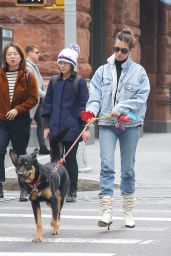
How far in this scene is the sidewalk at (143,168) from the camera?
14.8 m

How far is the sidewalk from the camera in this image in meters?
14.8

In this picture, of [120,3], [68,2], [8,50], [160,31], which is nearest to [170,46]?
[160,31]

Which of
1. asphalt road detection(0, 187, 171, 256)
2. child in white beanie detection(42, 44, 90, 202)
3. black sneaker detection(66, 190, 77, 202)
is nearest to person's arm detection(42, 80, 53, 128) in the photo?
child in white beanie detection(42, 44, 90, 202)

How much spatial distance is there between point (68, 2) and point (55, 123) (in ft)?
13.1

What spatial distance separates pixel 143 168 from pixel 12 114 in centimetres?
470

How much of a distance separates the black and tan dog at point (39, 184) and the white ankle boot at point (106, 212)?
0.43m

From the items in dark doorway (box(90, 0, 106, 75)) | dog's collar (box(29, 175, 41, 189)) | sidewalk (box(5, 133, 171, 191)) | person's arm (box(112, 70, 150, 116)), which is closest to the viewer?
dog's collar (box(29, 175, 41, 189))

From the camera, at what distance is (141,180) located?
15367 millimetres

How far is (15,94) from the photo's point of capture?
12789 millimetres

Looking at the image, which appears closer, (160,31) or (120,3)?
(120,3)

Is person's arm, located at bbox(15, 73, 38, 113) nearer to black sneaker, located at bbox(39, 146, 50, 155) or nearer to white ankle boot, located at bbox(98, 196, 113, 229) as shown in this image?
white ankle boot, located at bbox(98, 196, 113, 229)

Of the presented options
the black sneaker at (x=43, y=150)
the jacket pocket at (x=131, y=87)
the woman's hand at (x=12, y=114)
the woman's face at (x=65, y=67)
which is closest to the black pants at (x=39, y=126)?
the black sneaker at (x=43, y=150)

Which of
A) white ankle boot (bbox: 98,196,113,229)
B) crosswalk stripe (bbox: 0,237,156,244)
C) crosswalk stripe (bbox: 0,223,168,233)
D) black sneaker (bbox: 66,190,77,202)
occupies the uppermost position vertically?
Answer: white ankle boot (bbox: 98,196,113,229)

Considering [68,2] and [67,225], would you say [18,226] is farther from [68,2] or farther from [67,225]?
[68,2]
